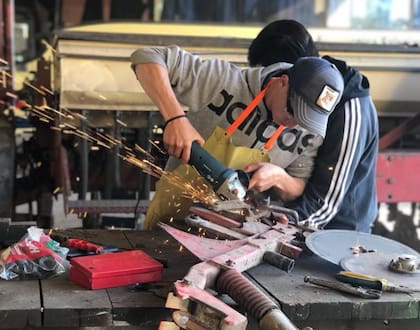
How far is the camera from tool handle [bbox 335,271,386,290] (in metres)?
1.88

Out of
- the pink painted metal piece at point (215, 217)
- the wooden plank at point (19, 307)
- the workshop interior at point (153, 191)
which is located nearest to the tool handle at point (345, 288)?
the workshop interior at point (153, 191)

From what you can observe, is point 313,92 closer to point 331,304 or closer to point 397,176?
point 331,304

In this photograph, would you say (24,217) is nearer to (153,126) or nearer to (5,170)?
(5,170)

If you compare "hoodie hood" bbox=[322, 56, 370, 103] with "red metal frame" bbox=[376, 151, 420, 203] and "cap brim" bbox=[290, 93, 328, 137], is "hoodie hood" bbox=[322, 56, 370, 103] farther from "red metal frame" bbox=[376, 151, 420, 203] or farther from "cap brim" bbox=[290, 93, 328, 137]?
"red metal frame" bbox=[376, 151, 420, 203]

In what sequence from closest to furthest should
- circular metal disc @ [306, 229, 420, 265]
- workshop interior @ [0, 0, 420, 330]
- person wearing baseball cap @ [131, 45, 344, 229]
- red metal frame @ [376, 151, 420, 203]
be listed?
workshop interior @ [0, 0, 420, 330], circular metal disc @ [306, 229, 420, 265], person wearing baseball cap @ [131, 45, 344, 229], red metal frame @ [376, 151, 420, 203]

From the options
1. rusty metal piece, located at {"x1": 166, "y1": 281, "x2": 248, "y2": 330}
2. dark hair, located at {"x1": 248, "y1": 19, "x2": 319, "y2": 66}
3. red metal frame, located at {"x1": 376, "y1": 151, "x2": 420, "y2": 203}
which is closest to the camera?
rusty metal piece, located at {"x1": 166, "y1": 281, "x2": 248, "y2": 330}

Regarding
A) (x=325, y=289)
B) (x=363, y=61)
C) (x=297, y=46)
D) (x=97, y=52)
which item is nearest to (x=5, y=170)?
(x=97, y=52)

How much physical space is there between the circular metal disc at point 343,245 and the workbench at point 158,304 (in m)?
0.06

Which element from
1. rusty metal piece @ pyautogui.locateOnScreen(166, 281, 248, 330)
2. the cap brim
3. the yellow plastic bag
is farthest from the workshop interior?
the cap brim

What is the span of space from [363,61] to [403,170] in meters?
0.84

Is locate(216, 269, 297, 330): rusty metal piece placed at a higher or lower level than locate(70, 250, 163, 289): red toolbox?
higher

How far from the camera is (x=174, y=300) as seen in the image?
5.22ft

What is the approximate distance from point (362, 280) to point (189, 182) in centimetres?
106

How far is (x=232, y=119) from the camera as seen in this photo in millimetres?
2758
